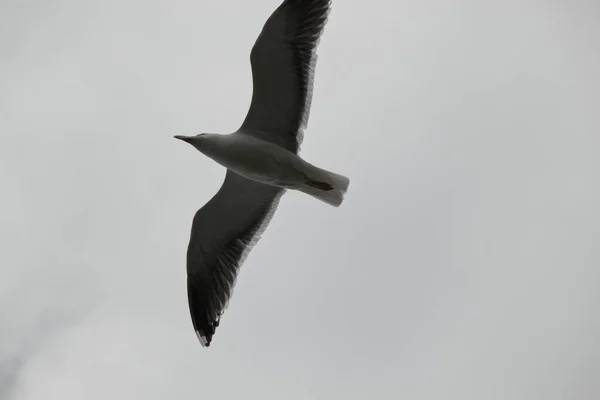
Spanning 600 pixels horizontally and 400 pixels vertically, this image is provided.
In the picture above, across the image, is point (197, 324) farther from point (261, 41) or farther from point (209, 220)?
point (261, 41)

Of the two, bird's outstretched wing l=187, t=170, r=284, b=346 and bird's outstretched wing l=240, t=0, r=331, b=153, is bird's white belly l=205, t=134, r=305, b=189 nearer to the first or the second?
bird's outstretched wing l=240, t=0, r=331, b=153

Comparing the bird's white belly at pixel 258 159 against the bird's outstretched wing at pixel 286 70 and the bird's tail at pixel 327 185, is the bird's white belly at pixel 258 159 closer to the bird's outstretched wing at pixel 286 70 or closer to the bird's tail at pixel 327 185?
the bird's tail at pixel 327 185

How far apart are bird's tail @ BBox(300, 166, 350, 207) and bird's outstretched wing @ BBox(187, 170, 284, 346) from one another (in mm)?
1015

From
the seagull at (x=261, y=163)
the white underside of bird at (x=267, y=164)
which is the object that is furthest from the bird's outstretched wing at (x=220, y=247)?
the white underside of bird at (x=267, y=164)

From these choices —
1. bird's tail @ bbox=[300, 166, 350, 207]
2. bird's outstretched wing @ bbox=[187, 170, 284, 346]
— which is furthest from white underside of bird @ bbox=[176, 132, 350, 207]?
bird's outstretched wing @ bbox=[187, 170, 284, 346]

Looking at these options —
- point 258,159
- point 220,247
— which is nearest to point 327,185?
point 258,159

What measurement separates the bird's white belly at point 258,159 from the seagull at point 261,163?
0.5 inches

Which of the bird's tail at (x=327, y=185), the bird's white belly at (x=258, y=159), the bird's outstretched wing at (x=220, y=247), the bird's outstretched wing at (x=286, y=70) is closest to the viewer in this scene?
the bird's outstretched wing at (x=286, y=70)

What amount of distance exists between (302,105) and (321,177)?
0.91m

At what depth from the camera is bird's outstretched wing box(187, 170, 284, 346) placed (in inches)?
427

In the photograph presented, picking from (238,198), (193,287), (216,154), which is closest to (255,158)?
(216,154)

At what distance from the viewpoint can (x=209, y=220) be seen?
10844 millimetres

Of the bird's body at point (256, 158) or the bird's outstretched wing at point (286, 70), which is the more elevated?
the bird's outstretched wing at point (286, 70)

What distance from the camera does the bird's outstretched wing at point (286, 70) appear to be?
379 inches
